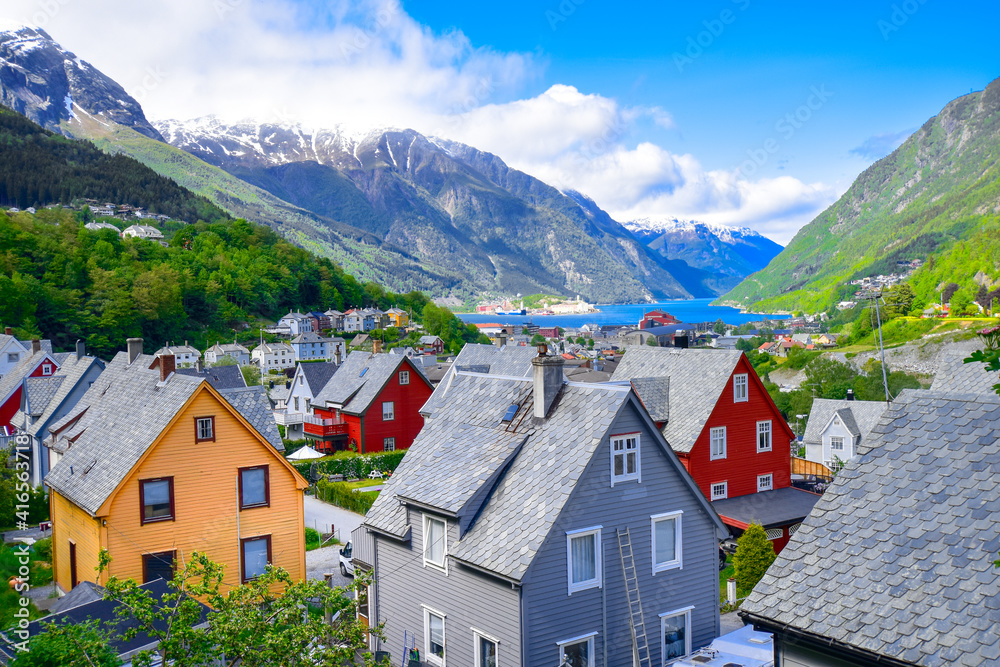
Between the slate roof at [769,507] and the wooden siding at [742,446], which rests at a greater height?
the wooden siding at [742,446]

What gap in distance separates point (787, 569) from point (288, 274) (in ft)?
638

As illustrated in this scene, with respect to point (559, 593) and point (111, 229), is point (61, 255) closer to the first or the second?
point (111, 229)

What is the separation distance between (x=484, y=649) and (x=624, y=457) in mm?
6012

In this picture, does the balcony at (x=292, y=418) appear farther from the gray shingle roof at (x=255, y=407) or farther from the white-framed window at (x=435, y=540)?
the white-framed window at (x=435, y=540)

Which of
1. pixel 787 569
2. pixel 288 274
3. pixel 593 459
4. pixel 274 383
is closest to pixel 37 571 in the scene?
pixel 593 459

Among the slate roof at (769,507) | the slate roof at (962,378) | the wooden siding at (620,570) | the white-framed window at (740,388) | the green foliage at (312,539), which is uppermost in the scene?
the slate roof at (962,378)

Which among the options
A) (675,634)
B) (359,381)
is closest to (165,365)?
(675,634)

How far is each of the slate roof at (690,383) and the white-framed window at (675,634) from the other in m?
13.9

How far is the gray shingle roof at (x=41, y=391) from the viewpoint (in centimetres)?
4231

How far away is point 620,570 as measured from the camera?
17.4m

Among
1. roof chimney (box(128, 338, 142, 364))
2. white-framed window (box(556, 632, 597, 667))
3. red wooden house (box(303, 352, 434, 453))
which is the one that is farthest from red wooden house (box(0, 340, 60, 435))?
white-framed window (box(556, 632, 597, 667))

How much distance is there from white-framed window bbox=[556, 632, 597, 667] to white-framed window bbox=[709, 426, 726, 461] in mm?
18059

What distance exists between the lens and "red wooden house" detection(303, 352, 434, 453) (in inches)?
2288

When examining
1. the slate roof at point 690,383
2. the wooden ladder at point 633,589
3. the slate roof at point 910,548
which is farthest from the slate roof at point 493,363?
the slate roof at point 910,548
